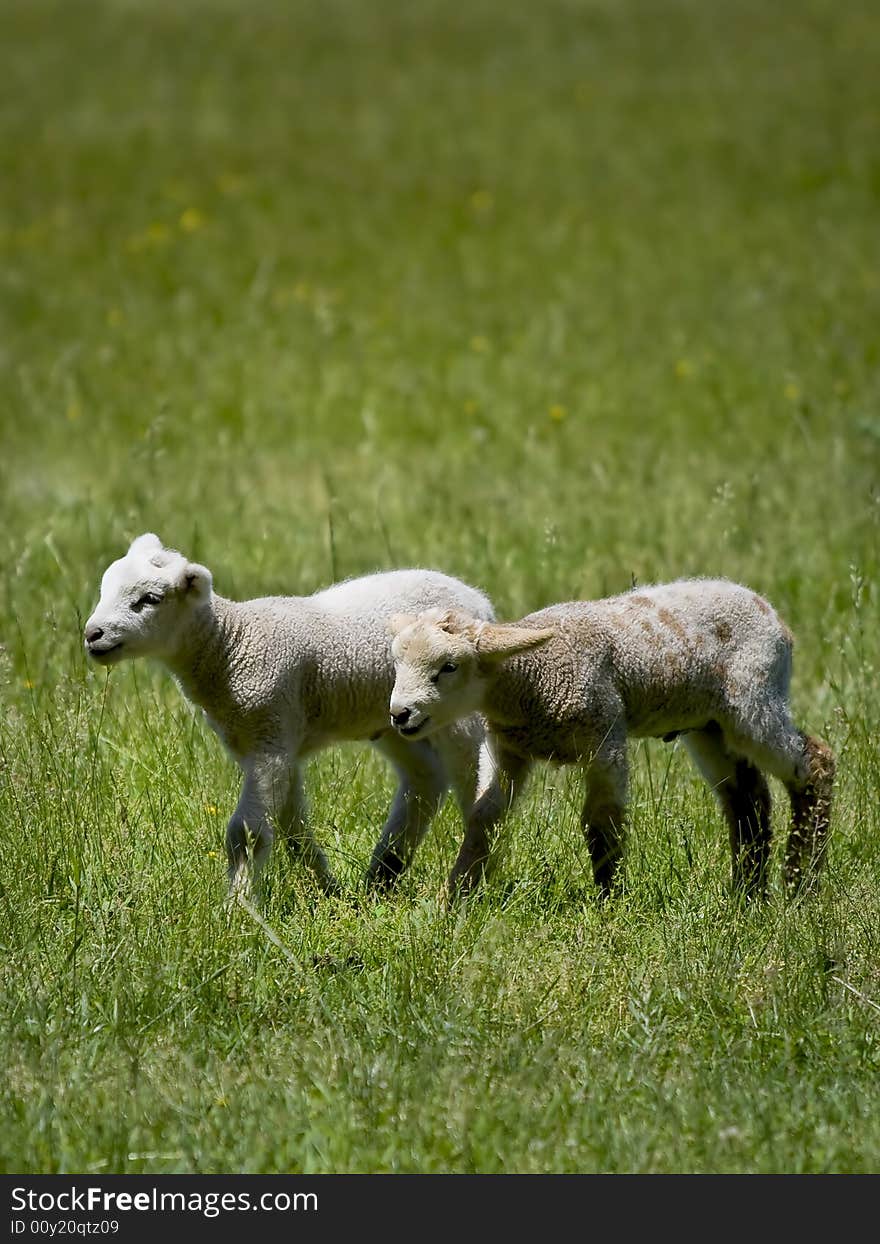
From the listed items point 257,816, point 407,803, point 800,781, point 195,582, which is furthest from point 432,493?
point 257,816

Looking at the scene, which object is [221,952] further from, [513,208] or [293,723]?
[513,208]

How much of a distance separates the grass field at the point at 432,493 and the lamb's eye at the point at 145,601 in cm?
78

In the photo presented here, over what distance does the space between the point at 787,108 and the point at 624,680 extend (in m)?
18.6

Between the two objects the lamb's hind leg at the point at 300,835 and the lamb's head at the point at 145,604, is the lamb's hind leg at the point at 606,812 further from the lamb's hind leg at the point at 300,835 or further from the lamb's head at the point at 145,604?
the lamb's head at the point at 145,604

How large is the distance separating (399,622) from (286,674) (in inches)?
17.5

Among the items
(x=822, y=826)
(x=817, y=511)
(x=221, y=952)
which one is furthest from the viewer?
(x=817, y=511)

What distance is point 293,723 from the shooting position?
215 inches

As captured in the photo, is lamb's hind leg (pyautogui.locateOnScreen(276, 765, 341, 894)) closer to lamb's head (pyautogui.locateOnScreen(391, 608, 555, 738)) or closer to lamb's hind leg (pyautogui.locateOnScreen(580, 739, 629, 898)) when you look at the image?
lamb's head (pyautogui.locateOnScreen(391, 608, 555, 738))

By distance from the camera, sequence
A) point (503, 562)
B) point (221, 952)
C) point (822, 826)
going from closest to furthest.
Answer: point (221, 952), point (822, 826), point (503, 562)

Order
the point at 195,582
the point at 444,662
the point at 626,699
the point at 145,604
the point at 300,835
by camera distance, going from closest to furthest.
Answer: the point at 444,662 → the point at 145,604 → the point at 195,582 → the point at 626,699 → the point at 300,835

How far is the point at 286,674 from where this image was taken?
544cm

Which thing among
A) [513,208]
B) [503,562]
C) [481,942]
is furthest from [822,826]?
[513,208]

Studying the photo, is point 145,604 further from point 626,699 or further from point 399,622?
point 626,699

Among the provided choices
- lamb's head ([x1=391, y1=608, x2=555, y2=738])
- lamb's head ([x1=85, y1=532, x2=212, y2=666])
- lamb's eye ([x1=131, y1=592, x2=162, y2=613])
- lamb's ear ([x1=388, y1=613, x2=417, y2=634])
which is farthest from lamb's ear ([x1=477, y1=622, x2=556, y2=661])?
lamb's eye ([x1=131, y1=592, x2=162, y2=613])
